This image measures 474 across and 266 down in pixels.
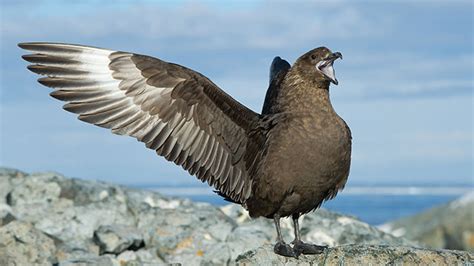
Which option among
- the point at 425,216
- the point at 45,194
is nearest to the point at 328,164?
the point at 45,194

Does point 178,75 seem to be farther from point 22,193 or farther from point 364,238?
point 22,193

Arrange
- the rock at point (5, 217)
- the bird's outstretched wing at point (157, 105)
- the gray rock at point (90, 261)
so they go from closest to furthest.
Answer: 1. the bird's outstretched wing at point (157, 105)
2. the gray rock at point (90, 261)
3. the rock at point (5, 217)

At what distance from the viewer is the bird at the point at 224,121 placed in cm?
957

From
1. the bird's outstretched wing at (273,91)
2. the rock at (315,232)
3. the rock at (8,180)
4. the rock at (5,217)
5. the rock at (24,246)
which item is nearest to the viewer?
the bird's outstretched wing at (273,91)

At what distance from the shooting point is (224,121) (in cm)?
997

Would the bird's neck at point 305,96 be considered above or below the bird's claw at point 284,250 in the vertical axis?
above

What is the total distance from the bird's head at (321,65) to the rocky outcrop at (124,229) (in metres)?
2.51

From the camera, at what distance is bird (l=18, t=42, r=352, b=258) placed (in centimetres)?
957

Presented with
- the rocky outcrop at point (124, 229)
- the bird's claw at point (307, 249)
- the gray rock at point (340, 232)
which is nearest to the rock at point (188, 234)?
the rocky outcrop at point (124, 229)

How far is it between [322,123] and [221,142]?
99 cm

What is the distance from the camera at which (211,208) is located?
557 inches

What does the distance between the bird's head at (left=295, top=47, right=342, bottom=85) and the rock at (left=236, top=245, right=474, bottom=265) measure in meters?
1.40

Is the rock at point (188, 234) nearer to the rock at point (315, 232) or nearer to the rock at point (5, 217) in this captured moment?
the rock at point (315, 232)

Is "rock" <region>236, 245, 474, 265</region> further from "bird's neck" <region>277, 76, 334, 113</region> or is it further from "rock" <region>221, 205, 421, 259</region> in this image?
"rock" <region>221, 205, 421, 259</region>
